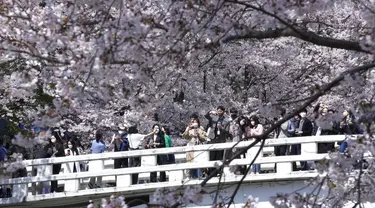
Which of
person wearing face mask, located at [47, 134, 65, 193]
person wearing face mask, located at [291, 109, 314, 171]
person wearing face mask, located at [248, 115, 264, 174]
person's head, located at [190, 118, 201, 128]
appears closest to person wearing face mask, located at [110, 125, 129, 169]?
person wearing face mask, located at [47, 134, 65, 193]

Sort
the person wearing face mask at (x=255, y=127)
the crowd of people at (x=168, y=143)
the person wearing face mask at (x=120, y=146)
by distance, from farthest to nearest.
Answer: the person wearing face mask at (x=120, y=146) < the crowd of people at (x=168, y=143) < the person wearing face mask at (x=255, y=127)

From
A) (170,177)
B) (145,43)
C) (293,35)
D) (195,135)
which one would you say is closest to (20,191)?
(170,177)

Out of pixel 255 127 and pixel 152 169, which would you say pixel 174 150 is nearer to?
pixel 152 169

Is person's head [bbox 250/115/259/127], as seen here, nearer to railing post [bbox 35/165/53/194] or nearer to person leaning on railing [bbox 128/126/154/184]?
person leaning on railing [bbox 128/126/154/184]

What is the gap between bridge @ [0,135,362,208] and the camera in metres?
16.9

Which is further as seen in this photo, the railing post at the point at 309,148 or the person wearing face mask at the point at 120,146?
the person wearing face mask at the point at 120,146

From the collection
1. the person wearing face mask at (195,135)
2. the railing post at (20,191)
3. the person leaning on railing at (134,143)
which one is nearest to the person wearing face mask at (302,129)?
the person wearing face mask at (195,135)

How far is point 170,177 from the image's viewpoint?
17594 millimetres

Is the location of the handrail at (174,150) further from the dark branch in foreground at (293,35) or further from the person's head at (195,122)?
the dark branch in foreground at (293,35)

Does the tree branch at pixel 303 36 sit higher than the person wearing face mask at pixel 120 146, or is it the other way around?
the tree branch at pixel 303 36

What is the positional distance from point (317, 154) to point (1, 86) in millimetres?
5279

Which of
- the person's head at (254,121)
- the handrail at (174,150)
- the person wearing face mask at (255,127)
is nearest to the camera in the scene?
the person wearing face mask at (255,127)

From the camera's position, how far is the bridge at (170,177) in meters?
16.9

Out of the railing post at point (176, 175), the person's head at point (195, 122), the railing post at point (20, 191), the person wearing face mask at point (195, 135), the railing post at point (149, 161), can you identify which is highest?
the person's head at point (195, 122)
